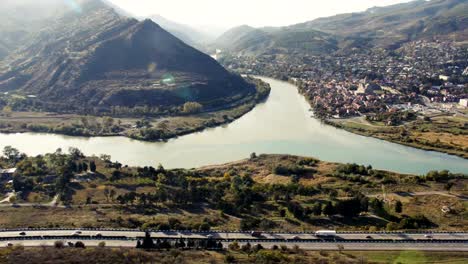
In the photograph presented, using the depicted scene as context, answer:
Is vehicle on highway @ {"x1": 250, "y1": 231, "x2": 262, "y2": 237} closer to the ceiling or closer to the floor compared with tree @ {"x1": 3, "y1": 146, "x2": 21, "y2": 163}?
closer to the floor

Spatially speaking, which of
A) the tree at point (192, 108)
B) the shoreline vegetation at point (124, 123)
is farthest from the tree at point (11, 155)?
the tree at point (192, 108)

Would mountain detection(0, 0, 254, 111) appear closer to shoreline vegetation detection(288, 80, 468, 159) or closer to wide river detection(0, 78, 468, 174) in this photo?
wide river detection(0, 78, 468, 174)

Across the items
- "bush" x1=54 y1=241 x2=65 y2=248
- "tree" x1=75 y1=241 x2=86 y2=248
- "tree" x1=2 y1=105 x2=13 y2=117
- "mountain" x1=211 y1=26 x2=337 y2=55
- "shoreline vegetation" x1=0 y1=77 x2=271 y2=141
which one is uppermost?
"mountain" x1=211 y1=26 x2=337 y2=55

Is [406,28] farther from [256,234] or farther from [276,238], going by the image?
[256,234]

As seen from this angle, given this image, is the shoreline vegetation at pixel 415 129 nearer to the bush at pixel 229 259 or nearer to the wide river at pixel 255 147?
the wide river at pixel 255 147

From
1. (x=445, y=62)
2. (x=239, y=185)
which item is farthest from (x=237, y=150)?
(x=445, y=62)

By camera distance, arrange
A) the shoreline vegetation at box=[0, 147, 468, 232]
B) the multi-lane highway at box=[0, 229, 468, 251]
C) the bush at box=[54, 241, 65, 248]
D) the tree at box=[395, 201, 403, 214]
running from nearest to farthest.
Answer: the bush at box=[54, 241, 65, 248] < the multi-lane highway at box=[0, 229, 468, 251] < the shoreline vegetation at box=[0, 147, 468, 232] < the tree at box=[395, 201, 403, 214]

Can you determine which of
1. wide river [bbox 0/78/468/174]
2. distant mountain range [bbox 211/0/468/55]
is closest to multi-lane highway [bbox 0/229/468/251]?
wide river [bbox 0/78/468/174]
